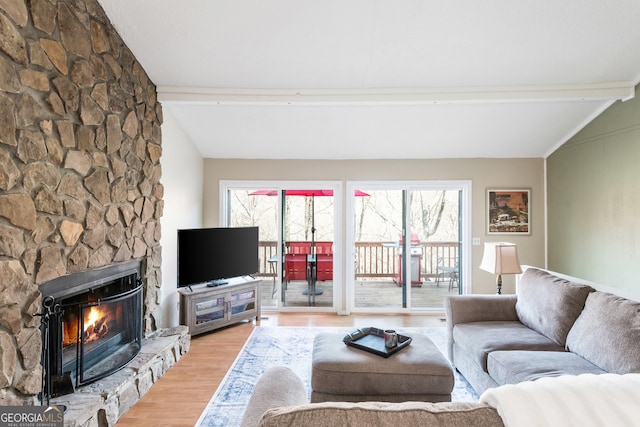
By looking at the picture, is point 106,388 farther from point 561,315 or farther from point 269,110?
point 561,315

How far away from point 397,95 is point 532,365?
2491 millimetres

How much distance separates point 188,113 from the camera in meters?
3.73

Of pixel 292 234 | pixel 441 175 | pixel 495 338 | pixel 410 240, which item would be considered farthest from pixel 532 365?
pixel 292 234

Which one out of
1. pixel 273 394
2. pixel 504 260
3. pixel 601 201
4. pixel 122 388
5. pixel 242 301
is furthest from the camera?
pixel 242 301

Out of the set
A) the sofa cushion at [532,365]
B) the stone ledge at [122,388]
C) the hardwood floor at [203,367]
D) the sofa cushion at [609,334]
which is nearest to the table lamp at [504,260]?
the sofa cushion at [609,334]

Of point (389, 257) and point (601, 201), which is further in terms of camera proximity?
point (389, 257)

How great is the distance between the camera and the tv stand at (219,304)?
3691 millimetres

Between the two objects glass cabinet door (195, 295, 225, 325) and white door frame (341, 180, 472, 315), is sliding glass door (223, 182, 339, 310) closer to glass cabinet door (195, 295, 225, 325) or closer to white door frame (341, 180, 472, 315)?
white door frame (341, 180, 472, 315)

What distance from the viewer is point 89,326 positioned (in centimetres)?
240

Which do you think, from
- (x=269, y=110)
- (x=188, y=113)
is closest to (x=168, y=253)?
(x=188, y=113)

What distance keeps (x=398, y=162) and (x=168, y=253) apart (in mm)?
3176

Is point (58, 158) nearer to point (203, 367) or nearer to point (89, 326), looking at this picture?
point (89, 326)

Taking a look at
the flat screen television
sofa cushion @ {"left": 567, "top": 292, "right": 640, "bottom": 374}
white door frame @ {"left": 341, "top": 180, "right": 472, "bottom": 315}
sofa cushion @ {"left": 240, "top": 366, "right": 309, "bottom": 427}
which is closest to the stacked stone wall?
the flat screen television

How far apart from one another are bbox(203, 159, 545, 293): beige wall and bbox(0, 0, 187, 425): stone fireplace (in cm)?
160
